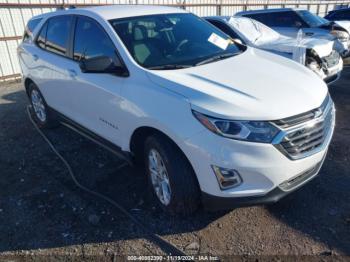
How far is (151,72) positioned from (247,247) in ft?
5.69

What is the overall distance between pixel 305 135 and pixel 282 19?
7630 mm

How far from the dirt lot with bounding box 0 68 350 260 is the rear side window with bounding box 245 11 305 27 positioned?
19.4 feet

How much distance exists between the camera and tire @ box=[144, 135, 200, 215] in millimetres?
2699

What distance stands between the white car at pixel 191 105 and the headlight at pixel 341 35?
573 centimetres

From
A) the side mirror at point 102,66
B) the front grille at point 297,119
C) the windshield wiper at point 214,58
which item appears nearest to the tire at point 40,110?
the side mirror at point 102,66

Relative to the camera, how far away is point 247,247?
273cm

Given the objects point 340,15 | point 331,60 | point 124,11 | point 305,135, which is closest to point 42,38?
point 124,11

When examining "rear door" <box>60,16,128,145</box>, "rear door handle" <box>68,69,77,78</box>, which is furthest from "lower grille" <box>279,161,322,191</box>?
"rear door handle" <box>68,69,77,78</box>

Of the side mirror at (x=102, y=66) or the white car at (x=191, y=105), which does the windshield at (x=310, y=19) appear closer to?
the white car at (x=191, y=105)

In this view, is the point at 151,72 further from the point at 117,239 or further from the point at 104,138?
the point at 117,239

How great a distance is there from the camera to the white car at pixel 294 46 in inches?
230

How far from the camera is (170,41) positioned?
347 cm

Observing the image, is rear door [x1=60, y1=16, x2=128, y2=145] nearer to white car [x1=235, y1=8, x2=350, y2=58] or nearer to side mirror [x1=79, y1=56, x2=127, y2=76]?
side mirror [x1=79, y1=56, x2=127, y2=76]

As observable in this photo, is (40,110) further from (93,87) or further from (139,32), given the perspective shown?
(139,32)
